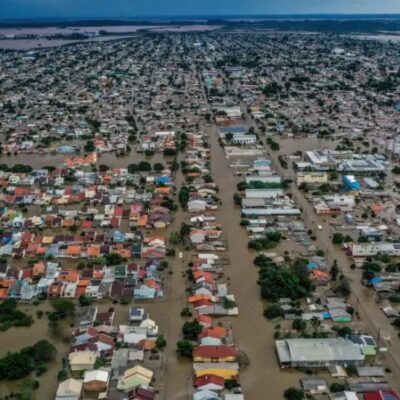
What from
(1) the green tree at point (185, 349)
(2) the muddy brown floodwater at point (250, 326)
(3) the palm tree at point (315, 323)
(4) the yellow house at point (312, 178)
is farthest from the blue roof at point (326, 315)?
(4) the yellow house at point (312, 178)

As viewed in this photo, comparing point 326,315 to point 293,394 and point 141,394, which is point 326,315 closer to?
point 293,394

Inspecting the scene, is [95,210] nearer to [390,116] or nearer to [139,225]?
[139,225]

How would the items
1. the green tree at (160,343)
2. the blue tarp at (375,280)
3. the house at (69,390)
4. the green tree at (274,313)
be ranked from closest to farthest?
the house at (69,390)
the green tree at (160,343)
the green tree at (274,313)
the blue tarp at (375,280)

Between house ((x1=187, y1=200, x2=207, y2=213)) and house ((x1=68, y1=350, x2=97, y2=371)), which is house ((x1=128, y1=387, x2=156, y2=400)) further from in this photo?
house ((x1=187, y1=200, x2=207, y2=213))

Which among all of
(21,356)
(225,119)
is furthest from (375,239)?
(225,119)

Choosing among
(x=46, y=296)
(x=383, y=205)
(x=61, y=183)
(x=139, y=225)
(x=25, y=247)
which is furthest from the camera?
(x=61, y=183)

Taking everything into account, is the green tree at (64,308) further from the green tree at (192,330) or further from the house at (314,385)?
the house at (314,385)

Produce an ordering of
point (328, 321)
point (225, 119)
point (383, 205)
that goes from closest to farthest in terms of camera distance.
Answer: point (328, 321), point (383, 205), point (225, 119)
